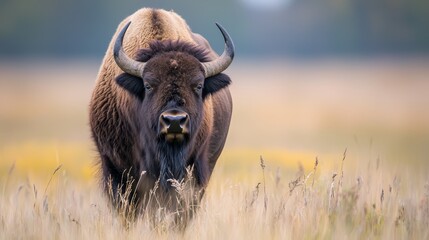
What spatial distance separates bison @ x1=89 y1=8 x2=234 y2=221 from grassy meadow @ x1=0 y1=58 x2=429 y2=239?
0.36m

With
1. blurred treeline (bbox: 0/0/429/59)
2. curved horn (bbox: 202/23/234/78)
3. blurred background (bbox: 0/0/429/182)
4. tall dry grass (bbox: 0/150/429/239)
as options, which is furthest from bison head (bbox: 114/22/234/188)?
blurred treeline (bbox: 0/0/429/59)

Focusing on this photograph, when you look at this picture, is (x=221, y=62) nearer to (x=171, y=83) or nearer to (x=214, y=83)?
(x=214, y=83)

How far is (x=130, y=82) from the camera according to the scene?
362 inches

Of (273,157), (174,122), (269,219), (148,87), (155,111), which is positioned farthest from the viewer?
(273,157)

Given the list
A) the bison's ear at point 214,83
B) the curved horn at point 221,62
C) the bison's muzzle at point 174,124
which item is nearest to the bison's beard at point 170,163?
the bison's muzzle at point 174,124

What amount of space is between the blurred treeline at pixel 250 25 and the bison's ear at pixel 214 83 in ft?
157

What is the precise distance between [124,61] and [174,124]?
111 centimetres

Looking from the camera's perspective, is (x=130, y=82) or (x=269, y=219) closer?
(x=269, y=219)

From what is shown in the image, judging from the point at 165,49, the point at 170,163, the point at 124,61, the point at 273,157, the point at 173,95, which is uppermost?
the point at 165,49

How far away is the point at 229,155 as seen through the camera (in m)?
21.2

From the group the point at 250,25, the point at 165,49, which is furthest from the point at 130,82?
the point at 250,25

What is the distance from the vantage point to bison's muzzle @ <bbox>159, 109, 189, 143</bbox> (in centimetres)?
838

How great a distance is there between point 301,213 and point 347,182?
227cm

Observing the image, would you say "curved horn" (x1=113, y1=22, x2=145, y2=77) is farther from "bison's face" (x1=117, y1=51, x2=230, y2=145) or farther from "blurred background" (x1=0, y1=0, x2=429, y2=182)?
"blurred background" (x1=0, y1=0, x2=429, y2=182)
